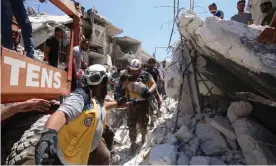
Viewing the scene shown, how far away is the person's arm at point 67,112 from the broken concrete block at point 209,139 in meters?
2.47

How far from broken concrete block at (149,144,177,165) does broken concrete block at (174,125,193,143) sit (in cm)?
35

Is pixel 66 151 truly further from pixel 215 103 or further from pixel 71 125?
pixel 215 103

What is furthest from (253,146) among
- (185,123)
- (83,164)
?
(83,164)

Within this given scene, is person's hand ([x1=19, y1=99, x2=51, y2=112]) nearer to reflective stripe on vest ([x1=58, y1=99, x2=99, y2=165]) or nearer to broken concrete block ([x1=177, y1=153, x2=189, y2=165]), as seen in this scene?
reflective stripe on vest ([x1=58, y1=99, x2=99, y2=165])

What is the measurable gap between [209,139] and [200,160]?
598 mm

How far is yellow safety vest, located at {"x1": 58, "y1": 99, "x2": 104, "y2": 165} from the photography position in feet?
7.59

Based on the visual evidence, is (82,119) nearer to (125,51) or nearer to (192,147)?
(192,147)

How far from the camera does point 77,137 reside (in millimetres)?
2375

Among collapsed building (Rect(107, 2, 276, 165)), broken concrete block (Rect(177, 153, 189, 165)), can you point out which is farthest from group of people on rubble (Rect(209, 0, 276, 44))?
broken concrete block (Rect(177, 153, 189, 165))

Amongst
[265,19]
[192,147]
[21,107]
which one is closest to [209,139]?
[192,147]

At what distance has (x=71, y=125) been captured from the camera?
2299mm

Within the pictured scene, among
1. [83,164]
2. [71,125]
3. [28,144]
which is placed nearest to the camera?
[71,125]

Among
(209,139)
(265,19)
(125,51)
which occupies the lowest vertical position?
(209,139)

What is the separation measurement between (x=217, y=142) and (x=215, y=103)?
1199mm
